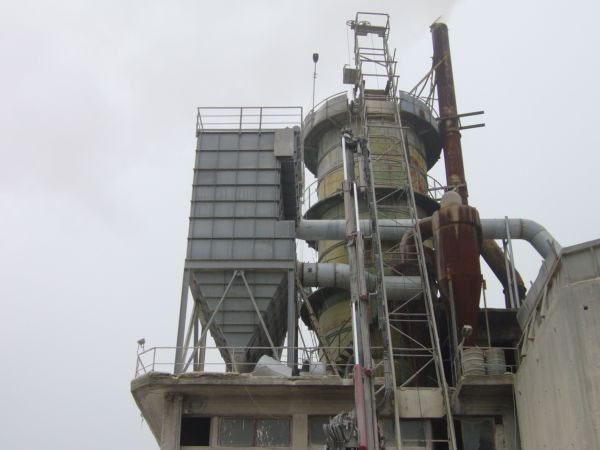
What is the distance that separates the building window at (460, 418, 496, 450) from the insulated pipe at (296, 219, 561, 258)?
24.9 feet

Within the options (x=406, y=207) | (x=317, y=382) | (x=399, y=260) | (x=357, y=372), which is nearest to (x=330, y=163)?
(x=406, y=207)

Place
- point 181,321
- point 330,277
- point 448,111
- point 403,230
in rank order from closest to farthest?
point 181,321
point 330,277
point 403,230
point 448,111

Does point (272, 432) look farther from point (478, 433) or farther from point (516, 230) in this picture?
point (516, 230)

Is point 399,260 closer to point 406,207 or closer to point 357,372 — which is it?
point 406,207

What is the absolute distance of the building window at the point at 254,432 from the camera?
897 inches

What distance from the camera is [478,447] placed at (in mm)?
23250

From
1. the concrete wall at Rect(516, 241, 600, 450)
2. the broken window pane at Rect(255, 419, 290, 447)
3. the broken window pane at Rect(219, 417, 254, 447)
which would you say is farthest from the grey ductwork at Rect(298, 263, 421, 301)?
the concrete wall at Rect(516, 241, 600, 450)

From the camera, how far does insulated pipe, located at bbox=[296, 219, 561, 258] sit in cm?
2838

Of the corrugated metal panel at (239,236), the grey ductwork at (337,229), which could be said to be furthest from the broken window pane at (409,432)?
the grey ductwork at (337,229)

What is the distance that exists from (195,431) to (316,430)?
3.70m

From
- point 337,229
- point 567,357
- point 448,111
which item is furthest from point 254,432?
point 448,111

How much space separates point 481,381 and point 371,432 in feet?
33.6

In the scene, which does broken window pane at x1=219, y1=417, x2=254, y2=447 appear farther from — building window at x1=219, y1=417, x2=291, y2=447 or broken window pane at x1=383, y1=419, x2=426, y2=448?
broken window pane at x1=383, y1=419, x2=426, y2=448

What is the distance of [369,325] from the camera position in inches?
808
